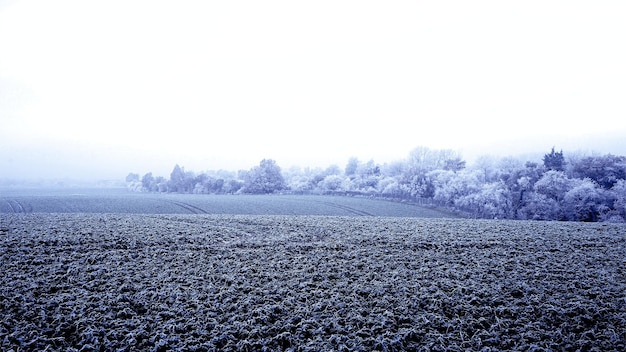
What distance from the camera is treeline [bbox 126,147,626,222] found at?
33750mm

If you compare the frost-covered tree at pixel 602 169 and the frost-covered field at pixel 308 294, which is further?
the frost-covered tree at pixel 602 169

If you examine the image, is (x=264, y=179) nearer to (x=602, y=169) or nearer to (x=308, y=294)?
(x=602, y=169)

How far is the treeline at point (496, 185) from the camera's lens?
111ft

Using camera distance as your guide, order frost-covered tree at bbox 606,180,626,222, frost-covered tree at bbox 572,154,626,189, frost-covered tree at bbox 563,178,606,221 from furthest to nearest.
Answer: frost-covered tree at bbox 572,154,626,189
frost-covered tree at bbox 563,178,606,221
frost-covered tree at bbox 606,180,626,222

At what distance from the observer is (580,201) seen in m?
33.4

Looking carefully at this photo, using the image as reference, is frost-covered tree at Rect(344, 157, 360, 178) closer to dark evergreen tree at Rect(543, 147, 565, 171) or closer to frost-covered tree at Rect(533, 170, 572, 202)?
dark evergreen tree at Rect(543, 147, 565, 171)

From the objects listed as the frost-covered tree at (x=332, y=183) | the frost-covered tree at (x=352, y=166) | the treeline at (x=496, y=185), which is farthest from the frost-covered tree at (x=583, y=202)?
the frost-covered tree at (x=352, y=166)

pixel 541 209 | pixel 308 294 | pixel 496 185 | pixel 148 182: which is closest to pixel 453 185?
pixel 496 185

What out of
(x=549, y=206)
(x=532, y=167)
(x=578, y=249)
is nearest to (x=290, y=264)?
(x=578, y=249)

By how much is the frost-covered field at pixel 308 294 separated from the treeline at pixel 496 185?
80.0 ft

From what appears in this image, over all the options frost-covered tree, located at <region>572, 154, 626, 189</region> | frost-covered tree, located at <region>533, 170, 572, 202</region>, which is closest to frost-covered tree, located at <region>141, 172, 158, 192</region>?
frost-covered tree, located at <region>533, 170, 572, 202</region>

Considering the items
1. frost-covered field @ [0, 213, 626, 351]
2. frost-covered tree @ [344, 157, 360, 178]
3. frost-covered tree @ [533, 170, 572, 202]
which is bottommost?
frost-covered field @ [0, 213, 626, 351]

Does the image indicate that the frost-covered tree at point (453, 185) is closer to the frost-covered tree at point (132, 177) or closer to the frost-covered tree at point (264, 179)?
the frost-covered tree at point (264, 179)

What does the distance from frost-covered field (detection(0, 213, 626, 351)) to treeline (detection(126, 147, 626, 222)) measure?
960 inches
